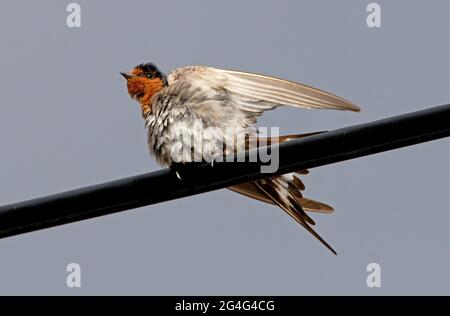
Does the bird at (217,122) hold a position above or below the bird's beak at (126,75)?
below

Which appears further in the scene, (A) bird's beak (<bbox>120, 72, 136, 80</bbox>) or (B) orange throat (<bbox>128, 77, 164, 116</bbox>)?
(A) bird's beak (<bbox>120, 72, 136, 80</bbox>)

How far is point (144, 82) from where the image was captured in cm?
619

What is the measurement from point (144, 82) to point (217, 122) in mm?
976

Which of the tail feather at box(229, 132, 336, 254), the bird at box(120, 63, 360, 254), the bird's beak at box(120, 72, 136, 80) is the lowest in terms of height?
the tail feather at box(229, 132, 336, 254)

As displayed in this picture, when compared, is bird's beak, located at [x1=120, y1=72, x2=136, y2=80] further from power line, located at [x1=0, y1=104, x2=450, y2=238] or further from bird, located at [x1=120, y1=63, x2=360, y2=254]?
power line, located at [x1=0, y1=104, x2=450, y2=238]

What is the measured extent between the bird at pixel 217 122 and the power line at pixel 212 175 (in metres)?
0.91

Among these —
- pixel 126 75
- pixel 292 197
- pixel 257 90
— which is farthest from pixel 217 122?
pixel 126 75

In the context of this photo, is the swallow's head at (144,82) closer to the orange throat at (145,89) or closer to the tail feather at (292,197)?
the orange throat at (145,89)

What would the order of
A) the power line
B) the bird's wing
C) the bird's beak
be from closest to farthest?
1. the power line
2. the bird's wing
3. the bird's beak

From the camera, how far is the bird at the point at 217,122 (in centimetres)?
531

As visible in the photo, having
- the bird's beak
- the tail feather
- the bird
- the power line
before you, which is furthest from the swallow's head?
the power line

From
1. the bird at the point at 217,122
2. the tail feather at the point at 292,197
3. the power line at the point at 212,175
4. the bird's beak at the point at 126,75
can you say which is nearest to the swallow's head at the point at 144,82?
the bird's beak at the point at 126,75

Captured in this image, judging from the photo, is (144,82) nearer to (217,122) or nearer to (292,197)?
(217,122)

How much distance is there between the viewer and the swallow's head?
609 centimetres
